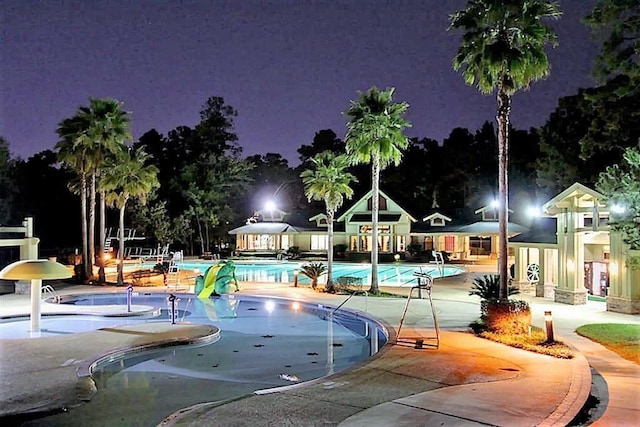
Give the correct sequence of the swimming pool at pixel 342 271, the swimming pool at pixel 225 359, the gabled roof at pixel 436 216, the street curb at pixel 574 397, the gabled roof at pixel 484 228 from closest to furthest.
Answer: the street curb at pixel 574 397, the swimming pool at pixel 225 359, the swimming pool at pixel 342 271, the gabled roof at pixel 484 228, the gabled roof at pixel 436 216

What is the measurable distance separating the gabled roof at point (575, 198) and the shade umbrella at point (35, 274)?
51.5ft

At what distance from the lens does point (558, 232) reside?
67.5 feet

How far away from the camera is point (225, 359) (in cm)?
1303

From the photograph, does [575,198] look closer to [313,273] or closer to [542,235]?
[542,235]

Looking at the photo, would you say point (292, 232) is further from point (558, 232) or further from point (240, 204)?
point (558, 232)

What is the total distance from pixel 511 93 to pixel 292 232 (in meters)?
34.6

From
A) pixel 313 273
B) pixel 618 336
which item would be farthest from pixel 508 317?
pixel 313 273

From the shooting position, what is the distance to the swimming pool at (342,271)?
30.5 metres

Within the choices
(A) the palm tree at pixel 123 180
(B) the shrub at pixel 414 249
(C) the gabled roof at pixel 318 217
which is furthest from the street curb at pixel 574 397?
(C) the gabled roof at pixel 318 217

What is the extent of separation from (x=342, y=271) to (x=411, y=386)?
86.4 ft

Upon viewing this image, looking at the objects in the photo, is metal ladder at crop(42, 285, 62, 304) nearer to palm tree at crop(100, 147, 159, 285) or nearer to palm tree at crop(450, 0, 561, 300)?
palm tree at crop(100, 147, 159, 285)

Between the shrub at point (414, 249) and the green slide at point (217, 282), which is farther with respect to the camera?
the shrub at point (414, 249)

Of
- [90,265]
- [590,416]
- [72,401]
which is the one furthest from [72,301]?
[590,416]

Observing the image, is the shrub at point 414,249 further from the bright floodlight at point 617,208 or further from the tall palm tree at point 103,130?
the bright floodlight at point 617,208
